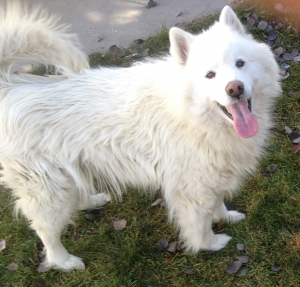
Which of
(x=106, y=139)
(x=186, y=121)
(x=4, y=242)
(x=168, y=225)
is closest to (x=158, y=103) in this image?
(x=186, y=121)

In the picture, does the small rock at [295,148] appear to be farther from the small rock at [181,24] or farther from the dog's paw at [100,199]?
the small rock at [181,24]

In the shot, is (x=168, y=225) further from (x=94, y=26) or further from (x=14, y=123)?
(x=94, y=26)

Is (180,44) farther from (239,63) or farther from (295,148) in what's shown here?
(295,148)

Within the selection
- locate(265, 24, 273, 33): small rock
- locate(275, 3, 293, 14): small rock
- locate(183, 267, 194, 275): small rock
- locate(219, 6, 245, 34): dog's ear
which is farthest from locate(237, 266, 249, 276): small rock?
locate(275, 3, 293, 14): small rock

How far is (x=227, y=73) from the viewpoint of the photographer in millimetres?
2592

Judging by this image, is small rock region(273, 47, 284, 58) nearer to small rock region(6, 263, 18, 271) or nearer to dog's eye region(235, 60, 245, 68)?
dog's eye region(235, 60, 245, 68)

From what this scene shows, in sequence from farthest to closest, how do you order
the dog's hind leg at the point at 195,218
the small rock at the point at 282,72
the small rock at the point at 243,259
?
the small rock at the point at 282,72
the small rock at the point at 243,259
the dog's hind leg at the point at 195,218

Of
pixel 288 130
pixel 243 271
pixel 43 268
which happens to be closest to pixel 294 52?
pixel 288 130

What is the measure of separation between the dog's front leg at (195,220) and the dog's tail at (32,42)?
1423 millimetres

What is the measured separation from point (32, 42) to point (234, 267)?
2.51 meters

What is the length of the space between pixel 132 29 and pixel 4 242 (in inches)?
143

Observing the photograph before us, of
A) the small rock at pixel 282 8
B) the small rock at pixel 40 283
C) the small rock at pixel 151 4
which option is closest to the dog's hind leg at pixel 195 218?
the small rock at pixel 40 283

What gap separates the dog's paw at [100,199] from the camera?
406cm

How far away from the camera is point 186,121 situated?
2.89 meters
